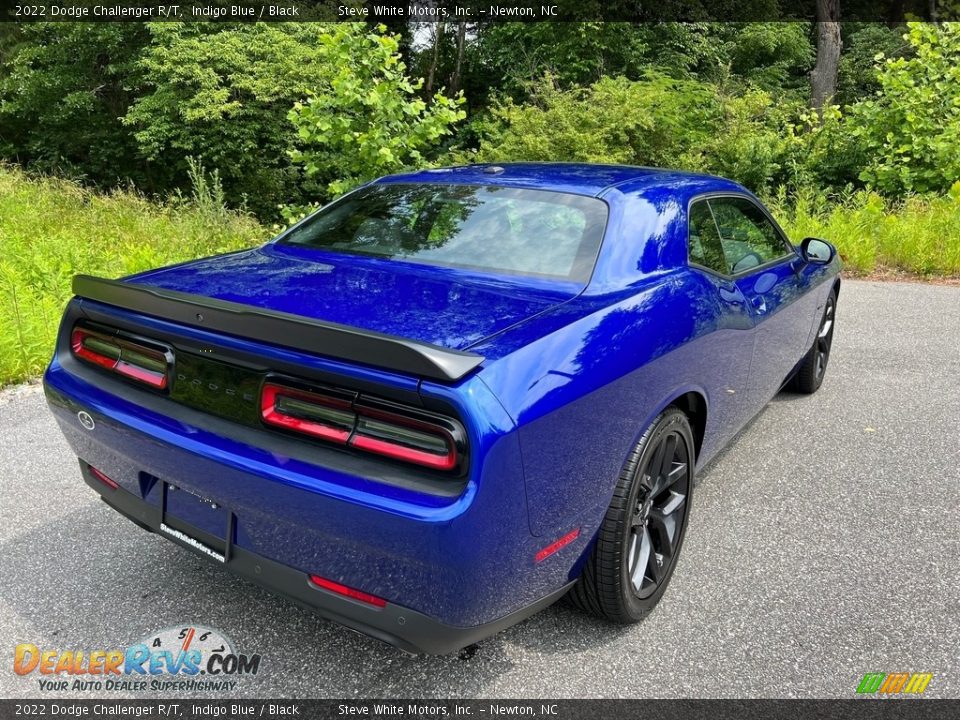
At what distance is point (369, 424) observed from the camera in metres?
1.71

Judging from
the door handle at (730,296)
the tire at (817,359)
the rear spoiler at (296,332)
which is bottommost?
the tire at (817,359)

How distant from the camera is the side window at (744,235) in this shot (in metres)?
3.16

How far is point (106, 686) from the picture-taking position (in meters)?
2.09

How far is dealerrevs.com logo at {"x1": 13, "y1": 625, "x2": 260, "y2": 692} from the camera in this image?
2.10 metres

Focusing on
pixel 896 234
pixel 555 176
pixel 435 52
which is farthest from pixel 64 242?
pixel 435 52

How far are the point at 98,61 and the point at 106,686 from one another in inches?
863

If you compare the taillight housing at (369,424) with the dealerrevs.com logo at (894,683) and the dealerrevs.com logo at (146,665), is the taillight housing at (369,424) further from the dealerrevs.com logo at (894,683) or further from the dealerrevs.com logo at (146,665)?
the dealerrevs.com logo at (894,683)

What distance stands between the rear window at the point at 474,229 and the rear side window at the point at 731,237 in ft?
1.73

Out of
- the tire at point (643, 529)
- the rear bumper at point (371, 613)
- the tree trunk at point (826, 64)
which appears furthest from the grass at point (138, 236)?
the tree trunk at point (826, 64)

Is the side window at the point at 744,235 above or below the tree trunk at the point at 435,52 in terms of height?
below

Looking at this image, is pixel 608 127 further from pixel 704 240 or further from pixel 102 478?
pixel 102 478

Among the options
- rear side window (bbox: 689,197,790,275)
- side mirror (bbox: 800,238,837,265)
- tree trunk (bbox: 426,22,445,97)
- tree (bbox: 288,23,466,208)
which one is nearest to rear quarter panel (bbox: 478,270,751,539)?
rear side window (bbox: 689,197,790,275)

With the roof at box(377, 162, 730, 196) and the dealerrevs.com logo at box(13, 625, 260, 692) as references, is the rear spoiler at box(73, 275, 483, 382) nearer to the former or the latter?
the dealerrevs.com logo at box(13, 625, 260, 692)

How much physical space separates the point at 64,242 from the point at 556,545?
7.07 meters
